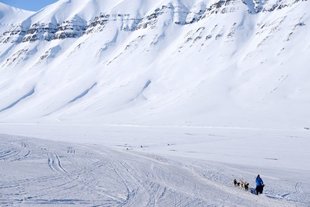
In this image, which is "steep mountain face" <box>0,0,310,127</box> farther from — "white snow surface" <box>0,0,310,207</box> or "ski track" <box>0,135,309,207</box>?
"ski track" <box>0,135,309,207</box>

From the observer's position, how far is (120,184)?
29.5 meters

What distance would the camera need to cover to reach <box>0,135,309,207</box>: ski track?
24453mm

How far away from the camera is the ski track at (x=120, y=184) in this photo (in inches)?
963

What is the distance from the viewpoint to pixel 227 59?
537 ft

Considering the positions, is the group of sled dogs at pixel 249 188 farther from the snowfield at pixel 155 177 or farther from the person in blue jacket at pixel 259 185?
the snowfield at pixel 155 177

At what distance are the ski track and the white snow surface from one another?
0.29ft

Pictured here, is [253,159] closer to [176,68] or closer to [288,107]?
[288,107]

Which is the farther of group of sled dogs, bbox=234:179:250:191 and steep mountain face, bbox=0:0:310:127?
steep mountain face, bbox=0:0:310:127

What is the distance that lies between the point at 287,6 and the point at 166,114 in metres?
75.3

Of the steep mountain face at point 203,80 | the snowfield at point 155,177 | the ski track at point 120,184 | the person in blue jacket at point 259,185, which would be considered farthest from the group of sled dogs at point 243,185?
the steep mountain face at point 203,80

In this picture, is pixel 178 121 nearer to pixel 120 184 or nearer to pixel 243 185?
pixel 243 185

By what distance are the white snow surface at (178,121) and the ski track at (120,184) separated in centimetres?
9

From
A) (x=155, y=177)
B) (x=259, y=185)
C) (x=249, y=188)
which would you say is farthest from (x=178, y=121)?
(x=259, y=185)

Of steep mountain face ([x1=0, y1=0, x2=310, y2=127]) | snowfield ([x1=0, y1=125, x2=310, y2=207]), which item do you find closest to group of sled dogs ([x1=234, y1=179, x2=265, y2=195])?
snowfield ([x1=0, y1=125, x2=310, y2=207])
